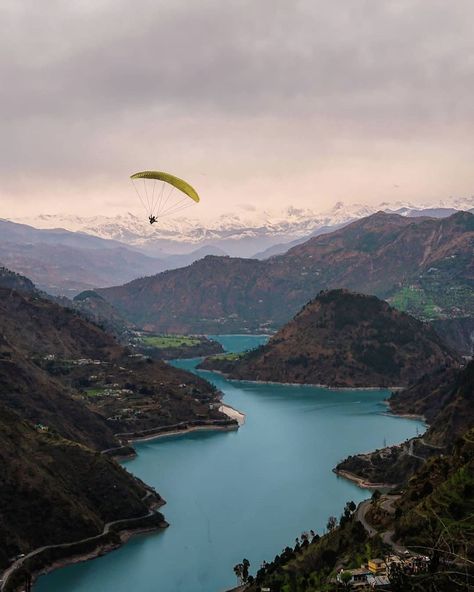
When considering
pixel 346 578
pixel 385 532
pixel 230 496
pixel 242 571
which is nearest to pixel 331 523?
pixel 242 571

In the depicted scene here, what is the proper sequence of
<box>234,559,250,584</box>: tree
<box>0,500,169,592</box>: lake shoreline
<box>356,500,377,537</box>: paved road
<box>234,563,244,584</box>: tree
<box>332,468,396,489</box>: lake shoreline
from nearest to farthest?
<box>0,500,169,592</box>: lake shoreline → <box>356,500,377,537</box>: paved road → <box>234,559,250,584</box>: tree → <box>234,563,244,584</box>: tree → <box>332,468,396,489</box>: lake shoreline

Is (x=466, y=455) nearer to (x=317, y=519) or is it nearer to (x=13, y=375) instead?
(x=317, y=519)

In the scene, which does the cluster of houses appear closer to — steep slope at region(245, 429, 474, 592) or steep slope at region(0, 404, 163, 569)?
steep slope at region(245, 429, 474, 592)

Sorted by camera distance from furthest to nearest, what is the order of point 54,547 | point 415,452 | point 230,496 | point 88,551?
point 415,452 < point 230,496 < point 88,551 < point 54,547

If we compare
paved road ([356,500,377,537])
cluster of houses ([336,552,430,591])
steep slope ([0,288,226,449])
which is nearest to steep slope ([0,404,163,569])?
paved road ([356,500,377,537])

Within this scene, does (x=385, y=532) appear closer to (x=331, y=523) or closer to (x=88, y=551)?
(x=331, y=523)

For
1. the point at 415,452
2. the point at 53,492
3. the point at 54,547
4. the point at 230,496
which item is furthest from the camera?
the point at 415,452

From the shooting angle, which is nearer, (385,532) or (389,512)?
(385,532)
